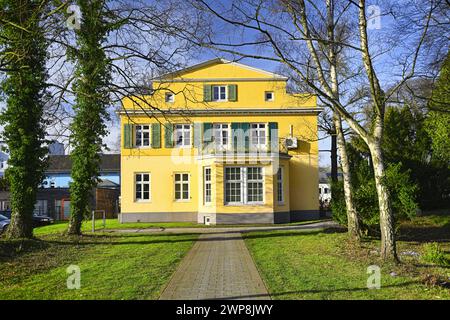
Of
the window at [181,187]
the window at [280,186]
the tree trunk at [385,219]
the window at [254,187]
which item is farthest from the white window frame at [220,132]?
the tree trunk at [385,219]

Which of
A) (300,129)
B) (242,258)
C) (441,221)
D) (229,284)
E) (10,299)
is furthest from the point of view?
(300,129)

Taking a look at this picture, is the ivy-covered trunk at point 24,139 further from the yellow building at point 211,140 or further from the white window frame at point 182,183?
the white window frame at point 182,183

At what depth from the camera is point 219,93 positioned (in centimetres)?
2716

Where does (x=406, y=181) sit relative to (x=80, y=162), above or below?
below

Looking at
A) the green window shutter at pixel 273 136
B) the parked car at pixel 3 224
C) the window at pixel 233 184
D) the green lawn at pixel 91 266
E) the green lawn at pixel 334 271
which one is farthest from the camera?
the green window shutter at pixel 273 136

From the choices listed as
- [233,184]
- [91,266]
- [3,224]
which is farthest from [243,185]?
[91,266]

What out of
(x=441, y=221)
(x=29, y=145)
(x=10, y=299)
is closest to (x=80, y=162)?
(x=29, y=145)

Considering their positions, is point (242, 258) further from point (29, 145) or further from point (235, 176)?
point (235, 176)

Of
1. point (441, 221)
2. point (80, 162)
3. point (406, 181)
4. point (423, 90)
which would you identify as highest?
point (423, 90)

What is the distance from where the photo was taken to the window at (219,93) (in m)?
27.1

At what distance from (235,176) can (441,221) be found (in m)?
Answer: 11.5

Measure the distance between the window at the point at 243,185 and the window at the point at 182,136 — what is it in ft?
14.3

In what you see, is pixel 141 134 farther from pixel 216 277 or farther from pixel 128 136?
pixel 216 277

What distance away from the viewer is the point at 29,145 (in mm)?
14727
